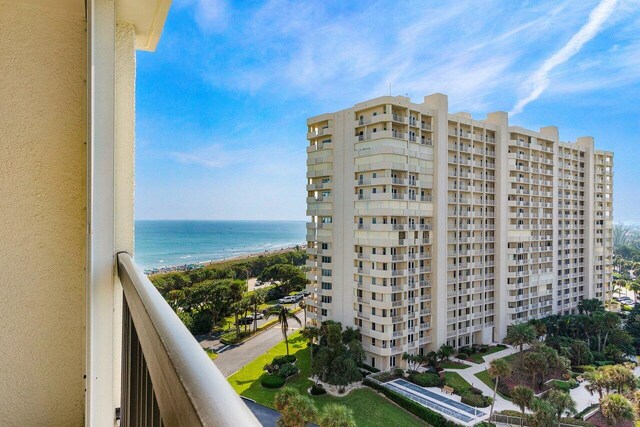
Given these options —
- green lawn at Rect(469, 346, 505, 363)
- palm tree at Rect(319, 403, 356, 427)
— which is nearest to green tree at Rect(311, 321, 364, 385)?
palm tree at Rect(319, 403, 356, 427)

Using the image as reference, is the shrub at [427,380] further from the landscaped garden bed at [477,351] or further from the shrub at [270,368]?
the shrub at [270,368]

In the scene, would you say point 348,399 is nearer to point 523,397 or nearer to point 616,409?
point 523,397

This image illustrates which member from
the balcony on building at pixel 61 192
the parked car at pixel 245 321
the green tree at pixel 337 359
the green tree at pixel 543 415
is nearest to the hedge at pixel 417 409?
the green tree at pixel 337 359

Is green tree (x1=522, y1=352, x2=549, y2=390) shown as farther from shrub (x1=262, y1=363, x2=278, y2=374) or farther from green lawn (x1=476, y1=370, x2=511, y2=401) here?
shrub (x1=262, y1=363, x2=278, y2=374)

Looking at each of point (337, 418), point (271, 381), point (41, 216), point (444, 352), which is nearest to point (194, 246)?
point (271, 381)

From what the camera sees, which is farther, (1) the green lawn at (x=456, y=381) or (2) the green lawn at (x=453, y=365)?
(2) the green lawn at (x=453, y=365)

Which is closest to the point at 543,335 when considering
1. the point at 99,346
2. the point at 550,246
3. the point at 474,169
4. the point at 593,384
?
the point at 550,246
